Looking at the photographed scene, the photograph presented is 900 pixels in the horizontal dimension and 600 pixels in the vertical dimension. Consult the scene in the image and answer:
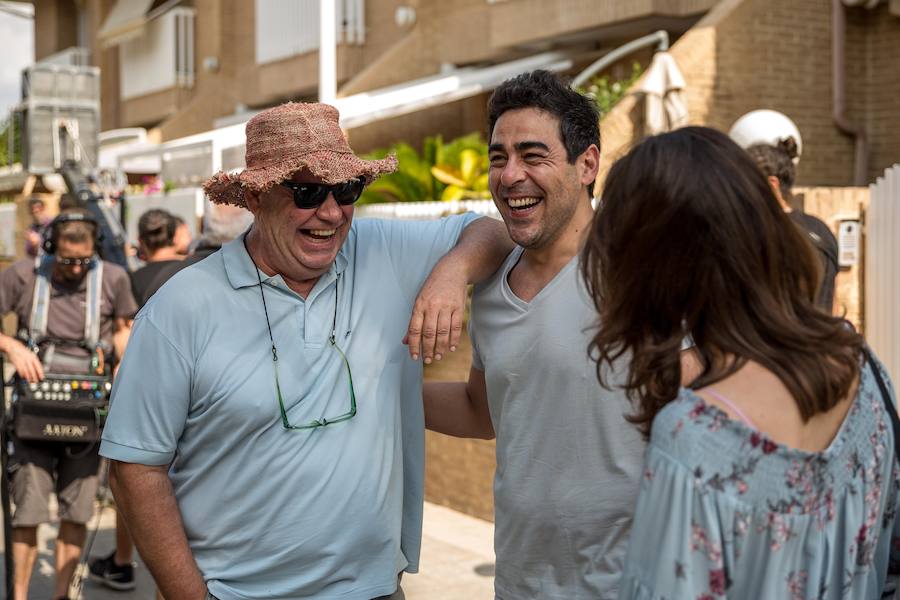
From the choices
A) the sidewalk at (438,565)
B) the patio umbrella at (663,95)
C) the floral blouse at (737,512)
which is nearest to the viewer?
the floral blouse at (737,512)

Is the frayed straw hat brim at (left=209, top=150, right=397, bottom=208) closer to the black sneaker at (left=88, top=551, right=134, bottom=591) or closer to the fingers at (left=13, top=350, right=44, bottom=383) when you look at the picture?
the fingers at (left=13, top=350, right=44, bottom=383)

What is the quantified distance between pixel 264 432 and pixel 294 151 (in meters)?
0.69

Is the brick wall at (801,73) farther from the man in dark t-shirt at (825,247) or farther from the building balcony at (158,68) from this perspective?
the building balcony at (158,68)

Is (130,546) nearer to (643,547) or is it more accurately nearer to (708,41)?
(643,547)

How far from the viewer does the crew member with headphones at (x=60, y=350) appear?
5.88 metres

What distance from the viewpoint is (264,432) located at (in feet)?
9.53

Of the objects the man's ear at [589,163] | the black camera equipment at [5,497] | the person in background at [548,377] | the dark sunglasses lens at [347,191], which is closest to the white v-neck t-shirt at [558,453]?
the person in background at [548,377]

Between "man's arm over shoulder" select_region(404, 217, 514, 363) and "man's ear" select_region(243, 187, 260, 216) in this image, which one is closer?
"man's arm over shoulder" select_region(404, 217, 514, 363)

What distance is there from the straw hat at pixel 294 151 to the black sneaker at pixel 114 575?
4244 millimetres

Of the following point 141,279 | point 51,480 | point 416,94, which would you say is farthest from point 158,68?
point 51,480

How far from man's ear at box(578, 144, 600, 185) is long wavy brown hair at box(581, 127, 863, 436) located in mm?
1033

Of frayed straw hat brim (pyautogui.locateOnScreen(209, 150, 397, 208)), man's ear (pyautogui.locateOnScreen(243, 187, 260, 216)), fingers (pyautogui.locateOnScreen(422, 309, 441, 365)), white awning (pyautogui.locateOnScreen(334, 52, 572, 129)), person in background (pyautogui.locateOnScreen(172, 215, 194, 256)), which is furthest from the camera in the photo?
white awning (pyautogui.locateOnScreen(334, 52, 572, 129))

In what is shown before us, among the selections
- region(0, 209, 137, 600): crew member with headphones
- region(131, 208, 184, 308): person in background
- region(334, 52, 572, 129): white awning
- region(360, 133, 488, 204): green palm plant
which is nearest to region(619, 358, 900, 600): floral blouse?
region(0, 209, 137, 600): crew member with headphones

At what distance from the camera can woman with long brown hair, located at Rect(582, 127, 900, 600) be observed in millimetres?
1790
